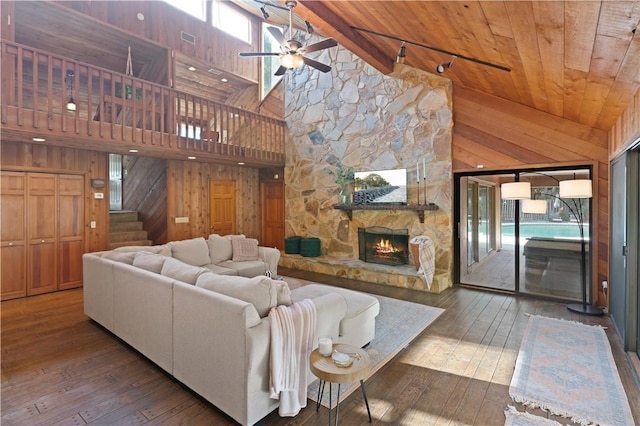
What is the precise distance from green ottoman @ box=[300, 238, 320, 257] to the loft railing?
85.5 inches

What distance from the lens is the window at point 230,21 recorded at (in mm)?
8016

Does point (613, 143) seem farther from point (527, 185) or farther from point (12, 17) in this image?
point (12, 17)

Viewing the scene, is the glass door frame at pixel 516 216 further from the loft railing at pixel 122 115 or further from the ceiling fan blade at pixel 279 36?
the loft railing at pixel 122 115

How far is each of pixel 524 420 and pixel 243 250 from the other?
4486mm

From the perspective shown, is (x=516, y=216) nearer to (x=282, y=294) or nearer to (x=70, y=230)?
(x=282, y=294)

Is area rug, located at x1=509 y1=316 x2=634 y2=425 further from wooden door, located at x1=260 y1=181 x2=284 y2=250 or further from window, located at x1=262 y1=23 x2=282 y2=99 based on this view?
window, located at x1=262 y1=23 x2=282 y2=99

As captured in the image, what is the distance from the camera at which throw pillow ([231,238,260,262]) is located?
551cm

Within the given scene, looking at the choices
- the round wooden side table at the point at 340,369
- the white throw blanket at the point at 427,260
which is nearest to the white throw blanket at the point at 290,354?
the round wooden side table at the point at 340,369

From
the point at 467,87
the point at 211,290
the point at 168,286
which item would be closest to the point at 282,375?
the point at 211,290

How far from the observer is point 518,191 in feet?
15.0

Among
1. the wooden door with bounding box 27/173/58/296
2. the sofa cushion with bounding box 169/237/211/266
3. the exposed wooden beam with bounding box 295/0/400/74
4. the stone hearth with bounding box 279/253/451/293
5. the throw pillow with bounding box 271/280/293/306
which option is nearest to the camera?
the throw pillow with bounding box 271/280/293/306

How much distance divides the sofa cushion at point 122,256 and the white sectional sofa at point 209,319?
11 millimetres

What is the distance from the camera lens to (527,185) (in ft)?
14.9

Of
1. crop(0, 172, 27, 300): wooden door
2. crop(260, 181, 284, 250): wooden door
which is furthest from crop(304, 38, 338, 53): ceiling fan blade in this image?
crop(0, 172, 27, 300): wooden door
